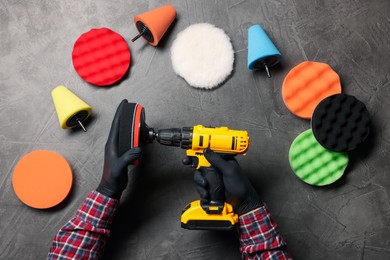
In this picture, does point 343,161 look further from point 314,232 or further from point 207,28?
point 207,28

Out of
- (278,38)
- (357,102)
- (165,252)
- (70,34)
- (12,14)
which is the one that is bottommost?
(165,252)

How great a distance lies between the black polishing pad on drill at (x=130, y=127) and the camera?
106 centimetres

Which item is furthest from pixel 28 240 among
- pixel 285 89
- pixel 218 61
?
pixel 285 89

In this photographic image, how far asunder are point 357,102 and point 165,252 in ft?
2.28

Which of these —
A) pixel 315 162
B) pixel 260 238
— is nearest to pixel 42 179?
pixel 260 238

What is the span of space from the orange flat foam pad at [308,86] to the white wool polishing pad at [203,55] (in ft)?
0.61

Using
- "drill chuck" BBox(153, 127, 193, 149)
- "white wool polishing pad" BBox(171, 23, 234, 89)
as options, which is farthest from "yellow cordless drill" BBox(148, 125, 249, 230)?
"white wool polishing pad" BBox(171, 23, 234, 89)

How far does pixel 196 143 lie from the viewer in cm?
105

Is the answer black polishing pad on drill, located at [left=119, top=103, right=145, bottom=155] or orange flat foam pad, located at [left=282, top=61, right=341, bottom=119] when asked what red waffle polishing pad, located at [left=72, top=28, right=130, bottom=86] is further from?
orange flat foam pad, located at [left=282, top=61, right=341, bottom=119]

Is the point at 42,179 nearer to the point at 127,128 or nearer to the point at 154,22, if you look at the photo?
the point at 127,128

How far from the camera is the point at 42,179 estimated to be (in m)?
1.22

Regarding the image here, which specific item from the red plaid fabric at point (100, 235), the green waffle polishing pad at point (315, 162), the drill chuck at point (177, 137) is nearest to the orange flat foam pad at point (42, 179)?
the red plaid fabric at point (100, 235)

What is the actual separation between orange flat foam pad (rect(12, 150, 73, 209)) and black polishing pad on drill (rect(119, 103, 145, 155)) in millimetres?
246

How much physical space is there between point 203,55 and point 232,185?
42 centimetres
